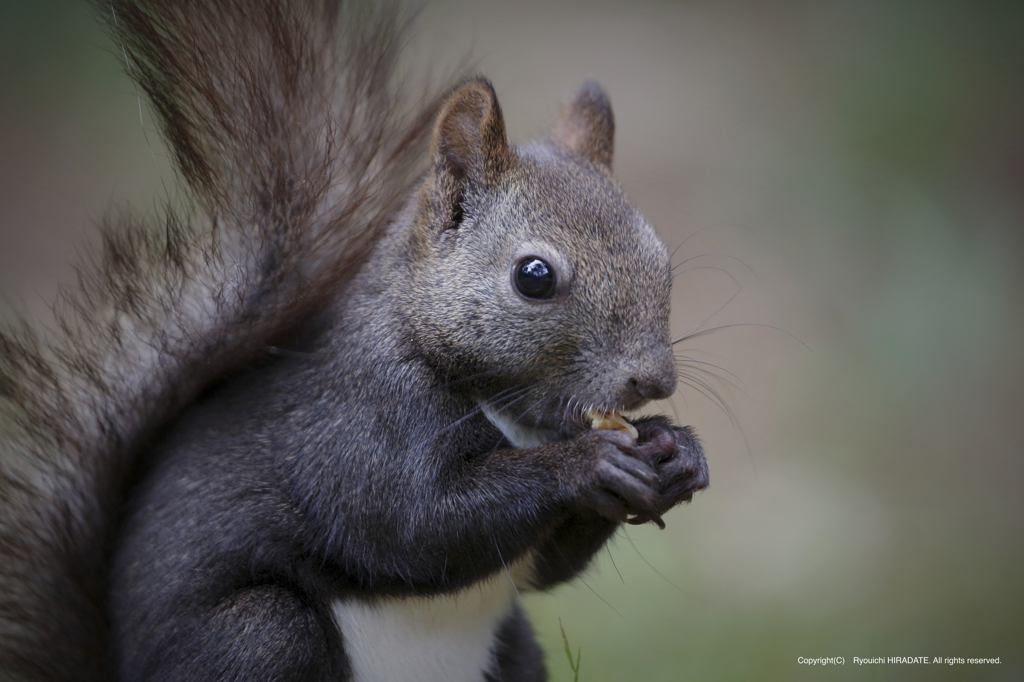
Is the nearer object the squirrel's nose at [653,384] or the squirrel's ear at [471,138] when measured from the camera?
the squirrel's nose at [653,384]

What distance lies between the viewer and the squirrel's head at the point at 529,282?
136 cm

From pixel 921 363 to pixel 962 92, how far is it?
130 centimetres

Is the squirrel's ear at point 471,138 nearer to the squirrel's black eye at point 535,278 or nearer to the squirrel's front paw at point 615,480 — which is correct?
the squirrel's black eye at point 535,278

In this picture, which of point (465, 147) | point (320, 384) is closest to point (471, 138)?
point (465, 147)

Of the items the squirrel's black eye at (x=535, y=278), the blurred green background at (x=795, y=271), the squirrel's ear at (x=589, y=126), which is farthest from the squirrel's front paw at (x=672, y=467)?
the blurred green background at (x=795, y=271)

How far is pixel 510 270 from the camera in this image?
141 cm

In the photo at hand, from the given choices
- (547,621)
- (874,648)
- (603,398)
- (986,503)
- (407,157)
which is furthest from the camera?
(986,503)

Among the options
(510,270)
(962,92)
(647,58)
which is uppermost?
(647,58)

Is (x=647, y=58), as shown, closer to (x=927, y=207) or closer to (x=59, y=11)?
(x=927, y=207)

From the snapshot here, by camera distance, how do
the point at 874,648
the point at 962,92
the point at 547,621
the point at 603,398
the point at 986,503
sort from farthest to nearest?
the point at 962,92 < the point at 986,503 < the point at 547,621 < the point at 874,648 < the point at 603,398

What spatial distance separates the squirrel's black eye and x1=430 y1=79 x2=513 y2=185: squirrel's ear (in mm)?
184

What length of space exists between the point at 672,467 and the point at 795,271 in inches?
113

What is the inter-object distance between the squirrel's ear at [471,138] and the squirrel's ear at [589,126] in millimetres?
293

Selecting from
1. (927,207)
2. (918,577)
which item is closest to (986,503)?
(918,577)
